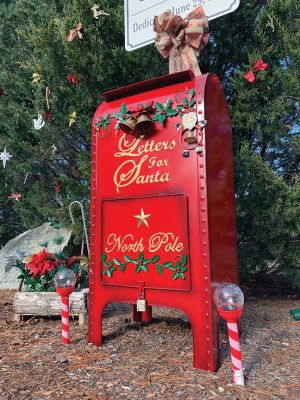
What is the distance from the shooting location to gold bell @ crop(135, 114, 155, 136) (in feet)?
10.2

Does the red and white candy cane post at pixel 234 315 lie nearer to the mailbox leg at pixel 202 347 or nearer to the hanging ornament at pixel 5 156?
the mailbox leg at pixel 202 347

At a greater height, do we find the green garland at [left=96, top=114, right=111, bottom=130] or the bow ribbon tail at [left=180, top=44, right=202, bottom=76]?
the bow ribbon tail at [left=180, top=44, right=202, bottom=76]

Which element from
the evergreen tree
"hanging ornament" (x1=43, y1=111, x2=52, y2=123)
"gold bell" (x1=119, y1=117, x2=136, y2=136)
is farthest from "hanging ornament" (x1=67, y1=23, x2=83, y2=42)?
"gold bell" (x1=119, y1=117, x2=136, y2=136)

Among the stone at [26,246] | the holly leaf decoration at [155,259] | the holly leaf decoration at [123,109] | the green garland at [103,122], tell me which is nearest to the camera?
the holly leaf decoration at [155,259]

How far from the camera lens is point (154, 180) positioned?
3.13 meters

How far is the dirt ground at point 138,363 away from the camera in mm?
2391

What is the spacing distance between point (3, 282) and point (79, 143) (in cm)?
267

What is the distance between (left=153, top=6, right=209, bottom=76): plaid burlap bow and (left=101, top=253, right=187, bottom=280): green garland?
1.78 meters

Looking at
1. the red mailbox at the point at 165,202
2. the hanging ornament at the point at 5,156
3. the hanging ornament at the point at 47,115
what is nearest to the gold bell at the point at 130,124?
the red mailbox at the point at 165,202

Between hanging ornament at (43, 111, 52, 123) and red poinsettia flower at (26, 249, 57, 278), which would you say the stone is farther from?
hanging ornament at (43, 111, 52, 123)

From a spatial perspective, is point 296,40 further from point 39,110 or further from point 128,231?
point 39,110

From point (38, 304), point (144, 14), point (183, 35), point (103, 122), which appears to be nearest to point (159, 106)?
point (103, 122)

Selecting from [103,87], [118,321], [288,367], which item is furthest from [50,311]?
[103,87]

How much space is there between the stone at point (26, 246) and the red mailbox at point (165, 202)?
9.05 feet
